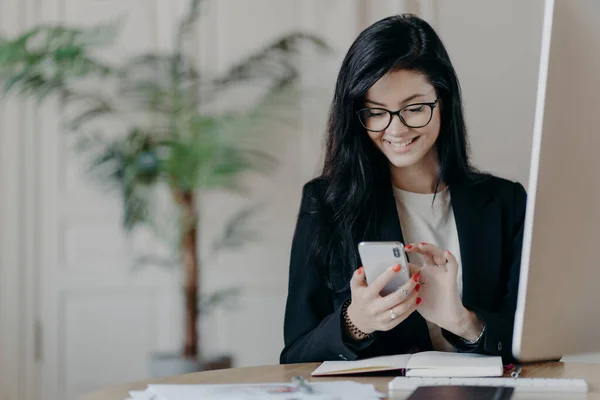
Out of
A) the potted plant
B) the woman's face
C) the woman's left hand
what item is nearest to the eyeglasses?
the woman's face

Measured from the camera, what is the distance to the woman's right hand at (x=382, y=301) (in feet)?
4.53

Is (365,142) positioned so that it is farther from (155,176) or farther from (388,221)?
(155,176)

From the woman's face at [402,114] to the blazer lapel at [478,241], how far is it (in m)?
0.18

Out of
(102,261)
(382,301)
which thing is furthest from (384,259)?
(102,261)

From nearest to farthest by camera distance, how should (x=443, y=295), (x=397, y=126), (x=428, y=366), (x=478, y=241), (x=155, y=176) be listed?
(x=428, y=366), (x=443, y=295), (x=397, y=126), (x=478, y=241), (x=155, y=176)

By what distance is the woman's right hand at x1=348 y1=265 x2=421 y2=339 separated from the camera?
4.53 feet

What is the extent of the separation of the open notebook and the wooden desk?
0.9 inches

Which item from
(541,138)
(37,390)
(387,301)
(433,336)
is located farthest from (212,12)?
(541,138)

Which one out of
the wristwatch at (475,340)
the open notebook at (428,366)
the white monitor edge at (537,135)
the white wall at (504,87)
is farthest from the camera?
the white wall at (504,87)

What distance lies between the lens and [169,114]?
322cm

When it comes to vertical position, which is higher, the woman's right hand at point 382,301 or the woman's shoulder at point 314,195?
the woman's shoulder at point 314,195

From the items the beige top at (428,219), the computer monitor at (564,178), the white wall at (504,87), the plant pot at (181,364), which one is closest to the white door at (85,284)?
the plant pot at (181,364)

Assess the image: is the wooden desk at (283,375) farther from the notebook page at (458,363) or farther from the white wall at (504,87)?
the white wall at (504,87)

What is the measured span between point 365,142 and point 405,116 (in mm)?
167
